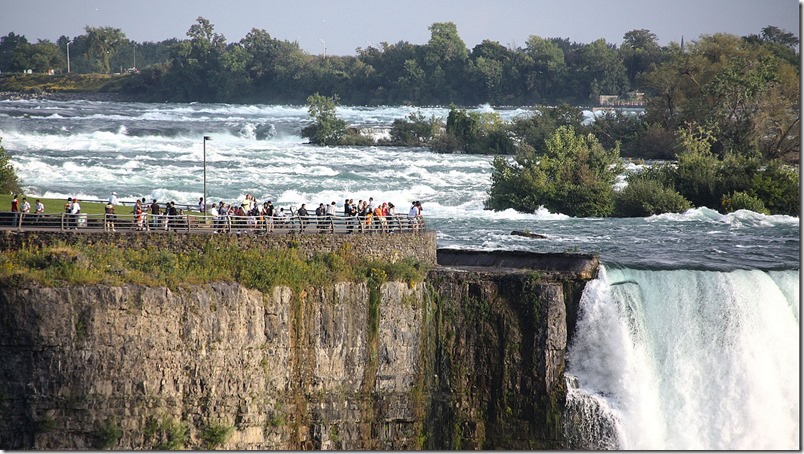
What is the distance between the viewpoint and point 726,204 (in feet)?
218

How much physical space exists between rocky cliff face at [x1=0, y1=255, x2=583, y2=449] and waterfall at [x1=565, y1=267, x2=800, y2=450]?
1.02 m

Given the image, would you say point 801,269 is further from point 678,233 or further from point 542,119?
point 542,119

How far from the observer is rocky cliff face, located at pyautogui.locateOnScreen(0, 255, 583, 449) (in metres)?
33.2

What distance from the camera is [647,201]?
6625 centimetres

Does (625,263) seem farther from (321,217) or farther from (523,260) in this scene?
(321,217)

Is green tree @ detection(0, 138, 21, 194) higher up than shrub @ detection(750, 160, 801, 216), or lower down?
higher up

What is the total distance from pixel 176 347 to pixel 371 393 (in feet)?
20.4

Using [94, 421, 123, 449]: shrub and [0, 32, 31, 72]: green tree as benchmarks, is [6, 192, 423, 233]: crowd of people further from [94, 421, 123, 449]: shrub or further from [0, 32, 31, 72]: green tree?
[0, 32, 31, 72]: green tree

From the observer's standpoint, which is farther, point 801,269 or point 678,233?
point 678,233

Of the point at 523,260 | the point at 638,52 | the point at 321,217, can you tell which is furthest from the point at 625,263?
the point at 638,52

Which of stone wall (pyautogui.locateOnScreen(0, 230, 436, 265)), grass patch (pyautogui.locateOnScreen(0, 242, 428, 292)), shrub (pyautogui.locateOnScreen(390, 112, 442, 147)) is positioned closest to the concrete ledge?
stone wall (pyautogui.locateOnScreen(0, 230, 436, 265))

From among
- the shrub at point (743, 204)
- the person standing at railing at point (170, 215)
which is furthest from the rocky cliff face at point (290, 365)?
the shrub at point (743, 204)

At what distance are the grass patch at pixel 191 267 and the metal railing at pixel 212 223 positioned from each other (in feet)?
3.07

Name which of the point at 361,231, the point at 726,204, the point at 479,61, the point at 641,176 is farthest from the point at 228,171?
the point at 479,61
